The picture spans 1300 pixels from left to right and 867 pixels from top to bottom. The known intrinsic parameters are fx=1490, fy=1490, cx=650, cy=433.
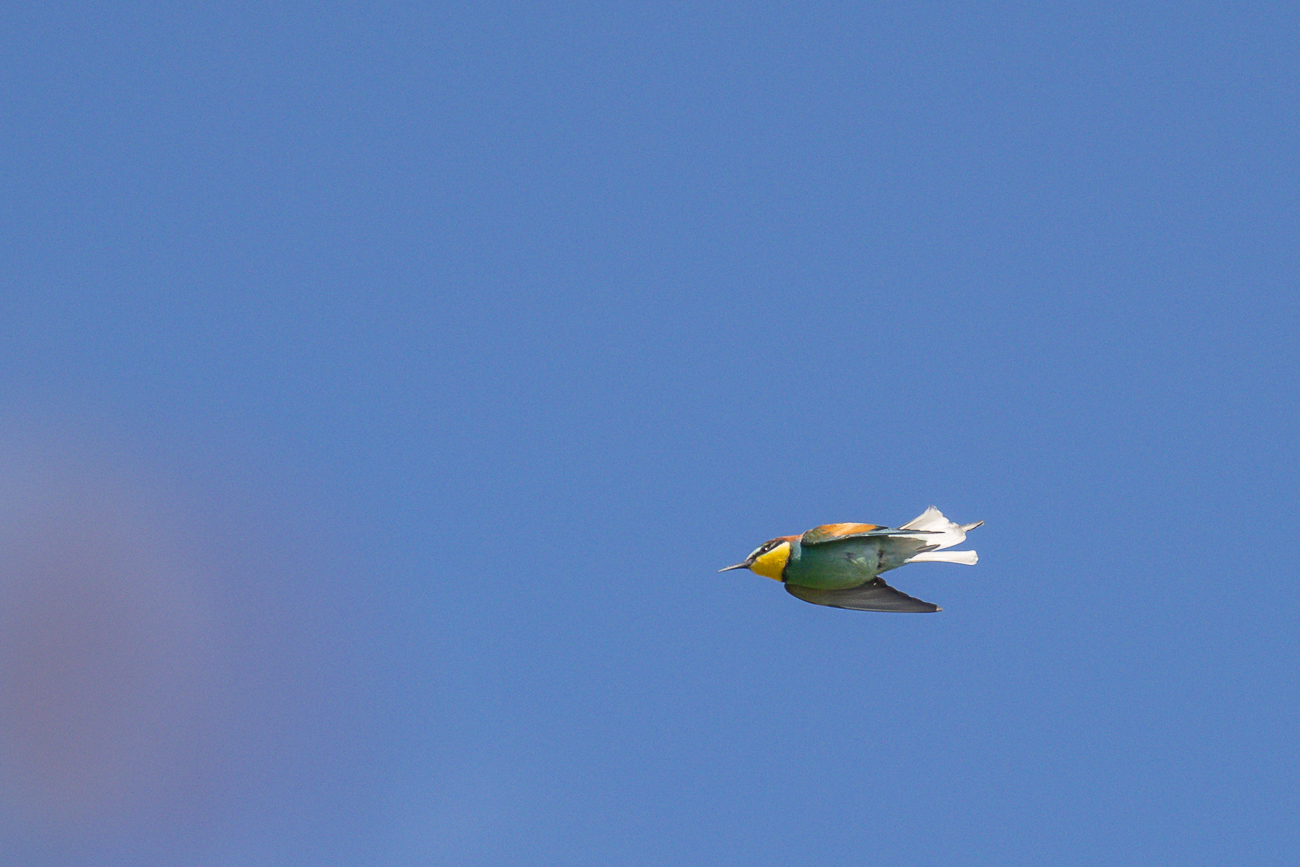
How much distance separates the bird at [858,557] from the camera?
21.6 meters

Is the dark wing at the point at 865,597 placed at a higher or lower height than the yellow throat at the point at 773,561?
lower

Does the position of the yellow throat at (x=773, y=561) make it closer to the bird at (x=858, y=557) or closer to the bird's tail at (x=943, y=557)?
the bird at (x=858, y=557)

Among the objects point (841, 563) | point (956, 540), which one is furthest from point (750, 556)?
point (956, 540)

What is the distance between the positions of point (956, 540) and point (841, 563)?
1686mm

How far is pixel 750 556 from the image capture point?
22.1m

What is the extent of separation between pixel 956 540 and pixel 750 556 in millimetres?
3004

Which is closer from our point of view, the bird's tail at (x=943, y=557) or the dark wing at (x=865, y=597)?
the bird's tail at (x=943, y=557)

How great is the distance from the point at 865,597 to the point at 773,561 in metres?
1.50

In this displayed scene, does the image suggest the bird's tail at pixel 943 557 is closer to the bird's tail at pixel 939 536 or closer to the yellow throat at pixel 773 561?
the bird's tail at pixel 939 536

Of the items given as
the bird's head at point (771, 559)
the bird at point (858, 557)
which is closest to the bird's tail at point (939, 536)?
the bird at point (858, 557)

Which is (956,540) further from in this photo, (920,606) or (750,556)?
(750,556)

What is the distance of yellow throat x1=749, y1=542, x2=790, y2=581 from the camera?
2188 cm

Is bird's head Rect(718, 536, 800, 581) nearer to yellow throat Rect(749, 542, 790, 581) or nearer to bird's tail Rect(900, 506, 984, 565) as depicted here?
yellow throat Rect(749, 542, 790, 581)

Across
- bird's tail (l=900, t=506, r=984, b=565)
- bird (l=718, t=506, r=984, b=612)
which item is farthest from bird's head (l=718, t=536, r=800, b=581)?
bird's tail (l=900, t=506, r=984, b=565)
